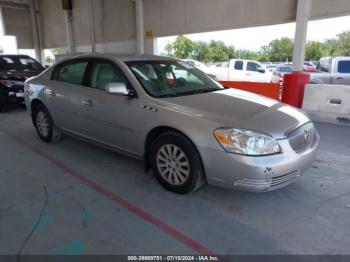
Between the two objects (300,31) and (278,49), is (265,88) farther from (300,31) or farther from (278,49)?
(278,49)

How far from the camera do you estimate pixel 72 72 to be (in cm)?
418

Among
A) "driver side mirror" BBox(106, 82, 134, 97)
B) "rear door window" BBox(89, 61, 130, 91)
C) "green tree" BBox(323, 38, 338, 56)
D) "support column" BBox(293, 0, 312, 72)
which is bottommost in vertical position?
"driver side mirror" BBox(106, 82, 134, 97)

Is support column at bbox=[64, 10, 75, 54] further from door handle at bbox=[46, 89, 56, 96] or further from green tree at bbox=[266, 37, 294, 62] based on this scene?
green tree at bbox=[266, 37, 294, 62]

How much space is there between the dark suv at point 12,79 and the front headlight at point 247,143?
652 cm

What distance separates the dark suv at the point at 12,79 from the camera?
715 cm

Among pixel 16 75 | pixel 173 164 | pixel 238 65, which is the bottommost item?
pixel 173 164

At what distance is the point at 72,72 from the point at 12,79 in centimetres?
399

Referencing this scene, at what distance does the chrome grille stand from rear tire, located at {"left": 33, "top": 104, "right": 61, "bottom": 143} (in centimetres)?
358

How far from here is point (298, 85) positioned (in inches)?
266

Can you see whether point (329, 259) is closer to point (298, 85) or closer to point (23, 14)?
point (298, 85)

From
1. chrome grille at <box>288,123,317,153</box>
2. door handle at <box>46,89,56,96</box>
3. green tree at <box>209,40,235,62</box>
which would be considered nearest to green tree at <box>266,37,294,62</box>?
green tree at <box>209,40,235,62</box>

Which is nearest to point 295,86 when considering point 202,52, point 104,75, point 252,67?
point 104,75

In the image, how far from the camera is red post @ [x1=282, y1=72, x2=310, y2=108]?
6.73 metres

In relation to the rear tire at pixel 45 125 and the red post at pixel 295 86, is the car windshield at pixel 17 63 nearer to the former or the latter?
the rear tire at pixel 45 125
